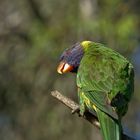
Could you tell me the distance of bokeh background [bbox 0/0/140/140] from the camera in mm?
9680

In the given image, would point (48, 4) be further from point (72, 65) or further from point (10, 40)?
point (72, 65)

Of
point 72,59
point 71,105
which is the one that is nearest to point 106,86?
point 71,105

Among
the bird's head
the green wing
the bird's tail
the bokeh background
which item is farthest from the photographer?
the bokeh background

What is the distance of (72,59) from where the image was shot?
189 inches

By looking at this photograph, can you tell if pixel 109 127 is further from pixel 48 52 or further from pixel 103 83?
pixel 48 52

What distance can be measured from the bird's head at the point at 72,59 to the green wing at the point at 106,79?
6cm

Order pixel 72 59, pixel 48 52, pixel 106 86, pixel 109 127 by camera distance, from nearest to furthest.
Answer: pixel 109 127, pixel 106 86, pixel 72 59, pixel 48 52

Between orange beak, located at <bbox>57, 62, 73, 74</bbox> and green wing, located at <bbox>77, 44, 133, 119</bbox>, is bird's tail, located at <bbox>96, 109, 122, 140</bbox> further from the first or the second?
orange beak, located at <bbox>57, 62, 73, 74</bbox>

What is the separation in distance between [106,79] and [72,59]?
0.42m

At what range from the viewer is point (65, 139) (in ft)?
31.3

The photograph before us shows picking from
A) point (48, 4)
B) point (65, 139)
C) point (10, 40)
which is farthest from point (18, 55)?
point (65, 139)

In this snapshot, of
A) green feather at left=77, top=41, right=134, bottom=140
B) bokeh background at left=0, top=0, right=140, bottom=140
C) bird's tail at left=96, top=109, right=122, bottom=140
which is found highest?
green feather at left=77, top=41, right=134, bottom=140

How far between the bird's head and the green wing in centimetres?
6

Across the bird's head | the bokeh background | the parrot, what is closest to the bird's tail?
the parrot
